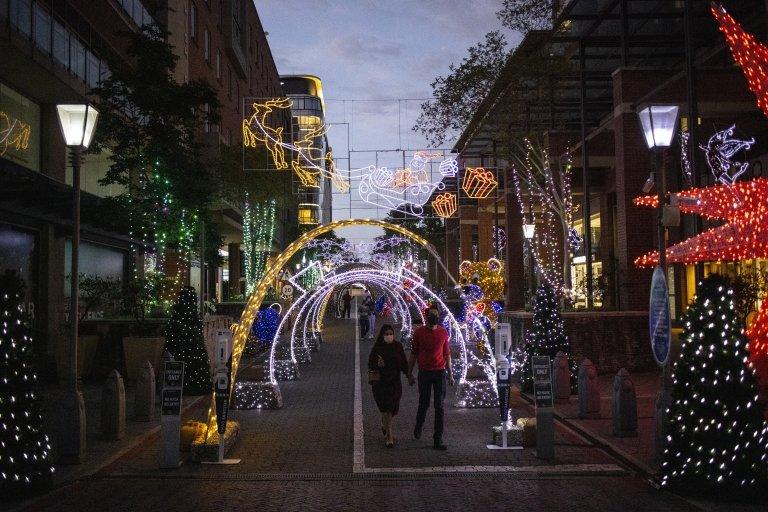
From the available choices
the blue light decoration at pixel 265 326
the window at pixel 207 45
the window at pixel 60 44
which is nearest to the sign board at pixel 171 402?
the window at pixel 60 44

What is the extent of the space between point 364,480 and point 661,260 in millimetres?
4516

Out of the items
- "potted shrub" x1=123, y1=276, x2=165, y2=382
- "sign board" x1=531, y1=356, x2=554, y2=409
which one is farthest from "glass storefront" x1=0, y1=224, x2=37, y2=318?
"sign board" x1=531, y1=356, x2=554, y2=409

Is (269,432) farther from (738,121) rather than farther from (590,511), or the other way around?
(738,121)

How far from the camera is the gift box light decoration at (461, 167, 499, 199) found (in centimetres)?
3238

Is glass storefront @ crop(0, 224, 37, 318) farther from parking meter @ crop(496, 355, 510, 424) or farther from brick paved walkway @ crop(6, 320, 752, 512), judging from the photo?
parking meter @ crop(496, 355, 510, 424)

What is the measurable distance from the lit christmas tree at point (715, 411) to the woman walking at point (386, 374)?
3.95 metres

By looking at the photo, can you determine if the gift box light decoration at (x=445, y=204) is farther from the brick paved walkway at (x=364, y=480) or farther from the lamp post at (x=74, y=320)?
the lamp post at (x=74, y=320)

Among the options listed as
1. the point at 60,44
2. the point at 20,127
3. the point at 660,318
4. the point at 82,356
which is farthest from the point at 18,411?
the point at 60,44

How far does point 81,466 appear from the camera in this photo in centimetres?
995

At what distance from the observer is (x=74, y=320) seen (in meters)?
10.8

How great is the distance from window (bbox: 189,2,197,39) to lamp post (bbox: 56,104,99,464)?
2732 centimetres

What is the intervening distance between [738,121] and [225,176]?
1926 centimetres

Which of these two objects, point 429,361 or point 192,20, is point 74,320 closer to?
point 429,361

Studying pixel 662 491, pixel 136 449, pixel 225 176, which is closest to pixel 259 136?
pixel 225 176
